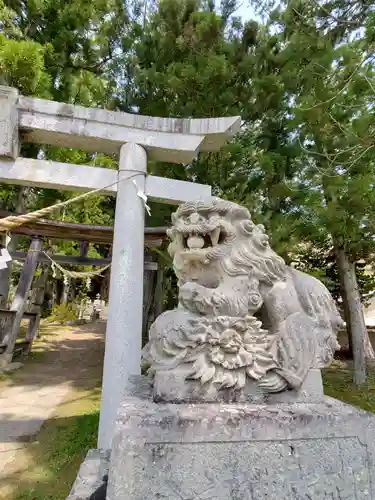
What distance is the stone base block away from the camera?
4.93ft

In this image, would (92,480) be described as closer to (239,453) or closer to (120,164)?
(239,453)

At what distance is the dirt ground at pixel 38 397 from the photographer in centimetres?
368

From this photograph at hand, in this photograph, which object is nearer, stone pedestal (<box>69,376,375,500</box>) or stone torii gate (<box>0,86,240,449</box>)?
stone pedestal (<box>69,376,375,500</box>)

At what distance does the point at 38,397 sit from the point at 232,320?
509 centimetres

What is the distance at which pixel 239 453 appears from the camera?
63.7 inches

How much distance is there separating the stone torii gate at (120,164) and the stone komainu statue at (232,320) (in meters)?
1.46

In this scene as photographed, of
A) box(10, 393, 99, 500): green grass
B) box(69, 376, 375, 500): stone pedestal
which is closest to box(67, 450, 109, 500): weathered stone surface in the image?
box(69, 376, 375, 500): stone pedestal

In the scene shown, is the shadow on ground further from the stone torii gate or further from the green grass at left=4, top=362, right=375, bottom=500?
the stone torii gate

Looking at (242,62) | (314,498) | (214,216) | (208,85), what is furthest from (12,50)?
(314,498)

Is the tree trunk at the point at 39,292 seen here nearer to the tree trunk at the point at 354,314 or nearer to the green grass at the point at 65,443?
the green grass at the point at 65,443

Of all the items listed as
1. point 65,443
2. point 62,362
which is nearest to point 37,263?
point 62,362

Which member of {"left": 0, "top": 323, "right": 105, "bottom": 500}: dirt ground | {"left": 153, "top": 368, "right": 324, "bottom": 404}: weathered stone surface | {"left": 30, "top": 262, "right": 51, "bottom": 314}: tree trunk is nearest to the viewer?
{"left": 153, "top": 368, "right": 324, "bottom": 404}: weathered stone surface

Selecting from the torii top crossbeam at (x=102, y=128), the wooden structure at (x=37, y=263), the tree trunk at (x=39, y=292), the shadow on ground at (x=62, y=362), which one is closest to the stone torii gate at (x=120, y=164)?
the torii top crossbeam at (x=102, y=128)

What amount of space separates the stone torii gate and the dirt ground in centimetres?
136
